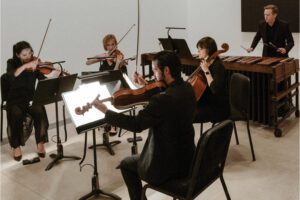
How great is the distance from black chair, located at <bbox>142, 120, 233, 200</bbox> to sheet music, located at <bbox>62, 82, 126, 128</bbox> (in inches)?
30.9

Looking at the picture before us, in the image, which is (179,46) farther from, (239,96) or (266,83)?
(239,96)

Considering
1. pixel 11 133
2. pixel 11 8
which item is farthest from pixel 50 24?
pixel 11 133

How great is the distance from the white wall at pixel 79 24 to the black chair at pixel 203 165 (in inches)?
128

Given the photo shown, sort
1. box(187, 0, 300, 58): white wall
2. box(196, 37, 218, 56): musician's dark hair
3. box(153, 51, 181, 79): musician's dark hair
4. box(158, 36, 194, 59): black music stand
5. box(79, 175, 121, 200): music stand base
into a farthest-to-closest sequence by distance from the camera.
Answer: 1. box(187, 0, 300, 58): white wall
2. box(158, 36, 194, 59): black music stand
3. box(196, 37, 218, 56): musician's dark hair
4. box(79, 175, 121, 200): music stand base
5. box(153, 51, 181, 79): musician's dark hair

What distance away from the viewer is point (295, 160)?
3.56m

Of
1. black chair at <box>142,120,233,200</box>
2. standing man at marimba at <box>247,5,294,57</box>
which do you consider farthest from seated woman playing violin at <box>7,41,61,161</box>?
standing man at marimba at <box>247,5,294,57</box>

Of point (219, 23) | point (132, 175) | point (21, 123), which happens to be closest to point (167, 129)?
point (132, 175)

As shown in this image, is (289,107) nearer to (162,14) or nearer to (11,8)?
(162,14)

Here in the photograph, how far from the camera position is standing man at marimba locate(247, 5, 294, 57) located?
4770 millimetres

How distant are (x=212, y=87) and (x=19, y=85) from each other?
193 centimetres

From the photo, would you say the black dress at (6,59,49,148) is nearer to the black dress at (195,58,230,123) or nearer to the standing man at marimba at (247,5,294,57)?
the black dress at (195,58,230,123)

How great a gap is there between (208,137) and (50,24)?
3.70 meters

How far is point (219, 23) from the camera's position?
6.82 meters

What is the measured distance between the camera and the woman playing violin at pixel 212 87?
343 centimetres
